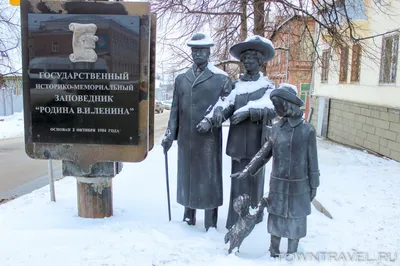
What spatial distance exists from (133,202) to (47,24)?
2.44 meters

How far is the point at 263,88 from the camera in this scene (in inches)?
139

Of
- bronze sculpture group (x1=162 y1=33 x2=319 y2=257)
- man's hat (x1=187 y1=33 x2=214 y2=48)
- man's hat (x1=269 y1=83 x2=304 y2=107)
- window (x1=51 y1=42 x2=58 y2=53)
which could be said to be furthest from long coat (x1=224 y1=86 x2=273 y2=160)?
window (x1=51 y1=42 x2=58 y2=53)

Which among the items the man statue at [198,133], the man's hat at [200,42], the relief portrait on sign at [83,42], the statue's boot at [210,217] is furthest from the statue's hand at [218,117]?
the relief portrait on sign at [83,42]

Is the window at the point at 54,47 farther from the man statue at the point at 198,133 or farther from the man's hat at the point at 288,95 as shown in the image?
the man's hat at the point at 288,95

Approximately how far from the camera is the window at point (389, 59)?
33.8ft

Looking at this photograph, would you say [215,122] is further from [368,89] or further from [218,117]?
[368,89]

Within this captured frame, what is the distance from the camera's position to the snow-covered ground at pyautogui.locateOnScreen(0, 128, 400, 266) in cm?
303

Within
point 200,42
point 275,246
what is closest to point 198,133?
point 200,42

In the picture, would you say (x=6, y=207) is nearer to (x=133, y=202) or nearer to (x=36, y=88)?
(x=133, y=202)

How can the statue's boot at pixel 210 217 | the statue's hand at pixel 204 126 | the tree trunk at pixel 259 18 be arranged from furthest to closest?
the tree trunk at pixel 259 18, the statue's boot at pixel 210 217, the statue's hand at pixel 204 126

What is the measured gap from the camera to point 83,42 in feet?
11.7

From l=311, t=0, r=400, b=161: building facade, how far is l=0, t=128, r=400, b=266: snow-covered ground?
170 inches

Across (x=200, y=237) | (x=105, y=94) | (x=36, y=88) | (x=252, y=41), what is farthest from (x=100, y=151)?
(x=252, y=41)

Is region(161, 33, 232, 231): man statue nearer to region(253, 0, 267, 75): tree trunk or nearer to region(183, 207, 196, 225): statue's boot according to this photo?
region(183, 207, 196, 225): statue's boot
